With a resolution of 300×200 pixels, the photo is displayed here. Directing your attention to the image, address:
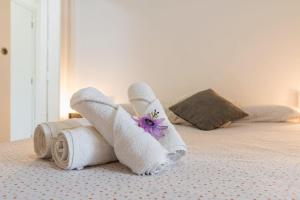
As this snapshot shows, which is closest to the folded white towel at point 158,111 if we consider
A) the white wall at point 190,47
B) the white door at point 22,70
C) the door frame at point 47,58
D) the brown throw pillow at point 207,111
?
the brown throw pillow at point 207,111

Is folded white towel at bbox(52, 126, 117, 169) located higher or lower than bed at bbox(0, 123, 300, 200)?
higher

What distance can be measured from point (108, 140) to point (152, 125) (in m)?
0.19

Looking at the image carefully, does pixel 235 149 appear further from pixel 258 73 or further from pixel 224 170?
pixel 258 73

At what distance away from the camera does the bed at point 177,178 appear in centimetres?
89

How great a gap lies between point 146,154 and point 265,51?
7.83ft

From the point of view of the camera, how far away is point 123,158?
1150mm

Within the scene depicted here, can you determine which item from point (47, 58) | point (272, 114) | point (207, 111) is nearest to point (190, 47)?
point (207, 111)

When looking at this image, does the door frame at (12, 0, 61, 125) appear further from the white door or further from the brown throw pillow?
the brown throw pillow

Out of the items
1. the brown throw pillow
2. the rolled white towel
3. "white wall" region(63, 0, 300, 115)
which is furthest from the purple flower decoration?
"white wall" region(63, 0, 300, 115)

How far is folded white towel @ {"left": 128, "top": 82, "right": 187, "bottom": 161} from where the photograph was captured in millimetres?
1273

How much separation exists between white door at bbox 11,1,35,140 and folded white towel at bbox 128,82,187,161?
2.63 metres

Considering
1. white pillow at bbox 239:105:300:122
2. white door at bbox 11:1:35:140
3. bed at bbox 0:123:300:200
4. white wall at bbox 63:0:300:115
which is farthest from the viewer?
white door at bbox 11:1:35:140

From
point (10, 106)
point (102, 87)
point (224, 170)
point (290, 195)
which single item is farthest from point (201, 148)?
point (10, 106)

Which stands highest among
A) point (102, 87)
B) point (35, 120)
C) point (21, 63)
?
point (21, 63)
